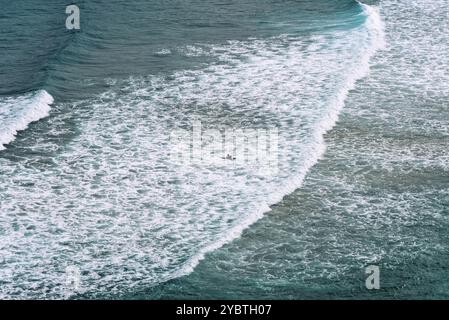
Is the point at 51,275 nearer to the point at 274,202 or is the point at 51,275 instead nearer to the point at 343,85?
the point at 274,202

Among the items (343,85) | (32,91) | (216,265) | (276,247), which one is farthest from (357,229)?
(32,91)

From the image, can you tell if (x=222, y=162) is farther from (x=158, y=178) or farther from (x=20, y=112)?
(x=20, y=112)

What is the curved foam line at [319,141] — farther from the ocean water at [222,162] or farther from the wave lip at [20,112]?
the wave lip at [20,112]

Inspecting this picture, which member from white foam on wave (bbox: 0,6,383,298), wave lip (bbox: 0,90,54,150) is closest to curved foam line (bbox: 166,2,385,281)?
white foam on wave (bbox: 0,6,383,298)

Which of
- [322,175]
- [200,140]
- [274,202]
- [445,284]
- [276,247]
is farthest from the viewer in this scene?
[200,140]

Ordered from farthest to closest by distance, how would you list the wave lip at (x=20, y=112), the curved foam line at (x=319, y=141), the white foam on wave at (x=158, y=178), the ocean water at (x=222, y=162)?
1. the wave lip at (x=20, y=112)
2. the curved foam line at (x=319, y=141)
3. the white foam on wave at (x=158, y=178)
4. the ocean water at (x=222, y=162)

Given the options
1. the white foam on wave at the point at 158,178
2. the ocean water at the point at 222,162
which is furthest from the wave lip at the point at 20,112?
the white foam on wave at the point at 158,178

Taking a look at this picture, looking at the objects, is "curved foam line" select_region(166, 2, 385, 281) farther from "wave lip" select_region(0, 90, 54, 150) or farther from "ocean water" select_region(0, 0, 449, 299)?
"wave lip" select_region(0, 90, 54, 150)
